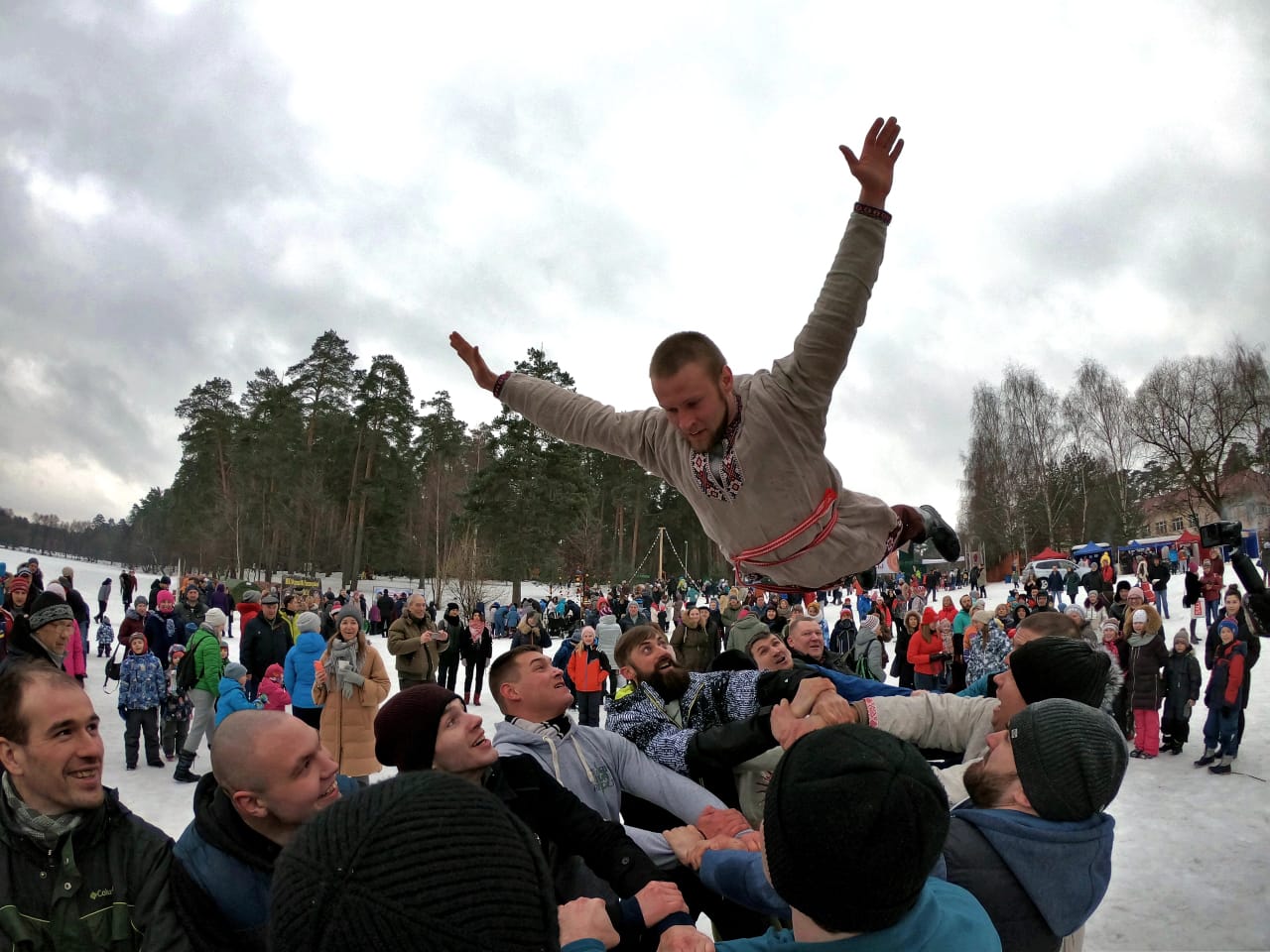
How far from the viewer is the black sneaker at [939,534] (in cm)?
367

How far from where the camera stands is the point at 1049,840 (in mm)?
1975

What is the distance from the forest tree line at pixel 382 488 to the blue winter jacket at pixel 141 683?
86.0ft

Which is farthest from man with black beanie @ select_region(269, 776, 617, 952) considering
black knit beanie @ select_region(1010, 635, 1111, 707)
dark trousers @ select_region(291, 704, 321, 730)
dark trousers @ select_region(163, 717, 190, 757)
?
dark trousers @ select_region(163, 717, 190, 757)

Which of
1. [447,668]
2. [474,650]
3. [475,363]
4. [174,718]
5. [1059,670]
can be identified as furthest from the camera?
[474,650]

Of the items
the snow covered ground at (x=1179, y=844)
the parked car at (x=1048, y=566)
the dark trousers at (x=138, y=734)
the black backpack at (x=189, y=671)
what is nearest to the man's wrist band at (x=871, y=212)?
the snow covered ground at (x=1179, y=844)

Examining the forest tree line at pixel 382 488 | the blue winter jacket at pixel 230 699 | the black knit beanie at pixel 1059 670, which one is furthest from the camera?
the forest tree line at pixel 382 488

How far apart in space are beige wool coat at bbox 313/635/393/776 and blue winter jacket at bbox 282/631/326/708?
0.46m

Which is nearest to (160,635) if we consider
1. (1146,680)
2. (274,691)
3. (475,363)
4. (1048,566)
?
(274,691)

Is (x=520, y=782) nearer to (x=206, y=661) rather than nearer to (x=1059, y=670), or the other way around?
(x=1059, y=670)

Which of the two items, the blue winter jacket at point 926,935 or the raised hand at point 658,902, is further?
the raised hand at point 658,902

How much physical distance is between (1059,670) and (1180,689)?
28.2 feet

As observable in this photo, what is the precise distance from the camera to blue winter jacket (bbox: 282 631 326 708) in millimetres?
7531

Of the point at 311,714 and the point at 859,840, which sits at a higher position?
the point at 859,840

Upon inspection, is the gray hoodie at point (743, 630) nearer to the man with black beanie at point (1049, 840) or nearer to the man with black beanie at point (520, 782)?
the man with black beanie at point (520, 782)
